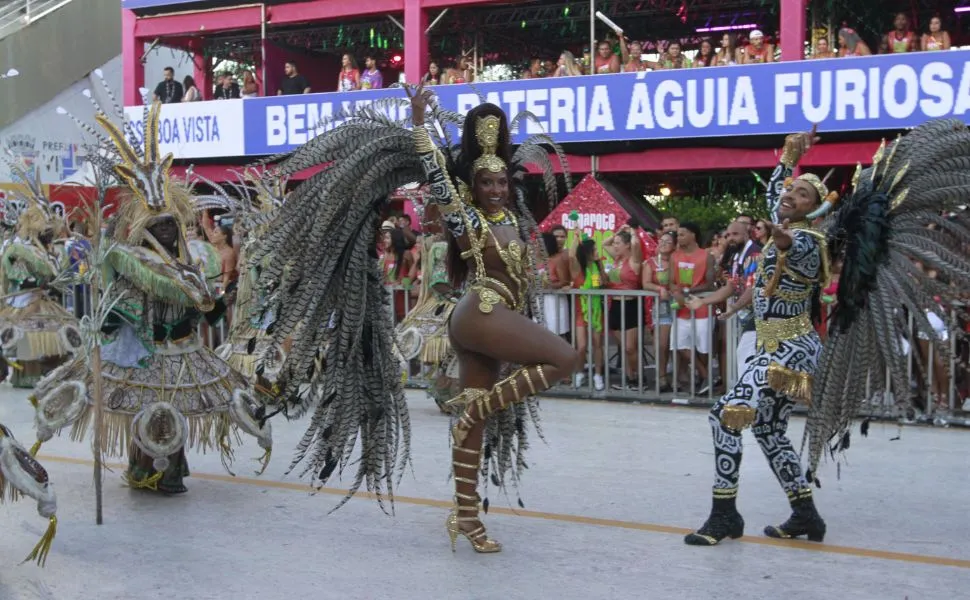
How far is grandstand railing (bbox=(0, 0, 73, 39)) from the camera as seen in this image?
902 inches

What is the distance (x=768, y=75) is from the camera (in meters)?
15.2

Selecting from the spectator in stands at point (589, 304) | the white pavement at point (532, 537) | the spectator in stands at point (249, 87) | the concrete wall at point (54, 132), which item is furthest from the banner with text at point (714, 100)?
the white pavement at point (532, 537)

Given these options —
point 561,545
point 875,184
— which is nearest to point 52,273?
point 561,545

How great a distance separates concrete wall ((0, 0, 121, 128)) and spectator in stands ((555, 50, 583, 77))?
11.3 m

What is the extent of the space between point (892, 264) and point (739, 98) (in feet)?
34.0

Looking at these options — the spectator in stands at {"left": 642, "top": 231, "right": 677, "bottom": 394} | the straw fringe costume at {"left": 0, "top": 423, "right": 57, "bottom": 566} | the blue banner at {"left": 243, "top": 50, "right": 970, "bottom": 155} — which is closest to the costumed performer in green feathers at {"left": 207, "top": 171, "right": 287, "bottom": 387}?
the spectator in stands at {"left": 642, "top": 231, "right": 677, "bottom": 394}

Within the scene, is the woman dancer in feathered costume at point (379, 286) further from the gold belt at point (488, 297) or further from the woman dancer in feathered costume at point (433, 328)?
the woman dancer in feathered costume at point (433, 328)

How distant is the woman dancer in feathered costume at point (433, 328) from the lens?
922cm

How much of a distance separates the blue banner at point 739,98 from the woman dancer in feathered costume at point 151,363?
655 cm

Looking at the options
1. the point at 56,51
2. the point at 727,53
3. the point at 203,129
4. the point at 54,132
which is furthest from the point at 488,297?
the point at 56,51

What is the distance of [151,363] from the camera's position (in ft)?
21.8

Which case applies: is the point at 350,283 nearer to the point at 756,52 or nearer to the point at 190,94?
the point at 756,52

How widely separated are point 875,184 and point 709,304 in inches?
169

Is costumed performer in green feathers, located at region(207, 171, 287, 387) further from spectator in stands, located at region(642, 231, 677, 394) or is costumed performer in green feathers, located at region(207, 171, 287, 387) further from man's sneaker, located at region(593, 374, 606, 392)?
spectator in stands, located at region(642, 231, 677, 394)
